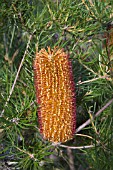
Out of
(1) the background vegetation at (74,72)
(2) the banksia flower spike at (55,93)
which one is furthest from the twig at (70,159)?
(2) the banksia flower spike at (55,93)

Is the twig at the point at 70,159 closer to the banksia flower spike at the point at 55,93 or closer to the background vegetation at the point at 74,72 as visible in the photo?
the background vegetation at the point at 74,72

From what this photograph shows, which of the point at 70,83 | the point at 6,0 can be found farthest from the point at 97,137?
the point at 6,0

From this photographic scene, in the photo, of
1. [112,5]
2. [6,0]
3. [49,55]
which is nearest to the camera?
[49,55]

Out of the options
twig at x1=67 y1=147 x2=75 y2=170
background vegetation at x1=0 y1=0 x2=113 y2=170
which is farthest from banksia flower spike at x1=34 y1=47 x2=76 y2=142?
twig at x1=67 y1=147 x2=75 y2=170

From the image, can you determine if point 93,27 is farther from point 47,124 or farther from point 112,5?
point 47,124

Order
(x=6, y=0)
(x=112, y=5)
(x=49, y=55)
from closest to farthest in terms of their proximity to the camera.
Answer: (x=49, y=55) < (x=112, y=5) < (x=6, y=0)

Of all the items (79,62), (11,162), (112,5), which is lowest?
(11,162)

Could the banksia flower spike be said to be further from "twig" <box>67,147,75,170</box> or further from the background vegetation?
"twig" <box>67,147,75,170</box>

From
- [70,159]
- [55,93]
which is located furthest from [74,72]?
[70,159]
